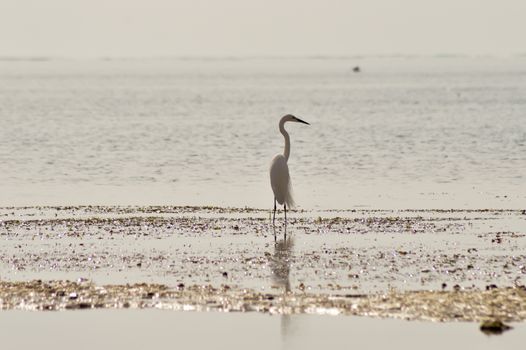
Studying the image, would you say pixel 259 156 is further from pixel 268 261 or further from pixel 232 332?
pixel 232 332

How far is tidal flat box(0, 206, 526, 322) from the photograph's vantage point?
1379 cm

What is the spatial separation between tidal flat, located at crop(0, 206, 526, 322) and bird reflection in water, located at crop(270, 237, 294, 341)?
0.02 m

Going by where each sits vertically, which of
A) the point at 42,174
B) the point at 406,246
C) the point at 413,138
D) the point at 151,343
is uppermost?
the point at 413,138

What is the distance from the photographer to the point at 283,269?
16.7m

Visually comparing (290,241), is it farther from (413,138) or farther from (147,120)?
(147,120)

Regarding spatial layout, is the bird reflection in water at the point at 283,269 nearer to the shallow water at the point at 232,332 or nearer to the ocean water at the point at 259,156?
the shallow water at the point at 232,332

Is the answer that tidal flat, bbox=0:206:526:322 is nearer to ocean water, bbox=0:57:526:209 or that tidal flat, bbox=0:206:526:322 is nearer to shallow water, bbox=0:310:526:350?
shallow water, bbox=0:310:526:350

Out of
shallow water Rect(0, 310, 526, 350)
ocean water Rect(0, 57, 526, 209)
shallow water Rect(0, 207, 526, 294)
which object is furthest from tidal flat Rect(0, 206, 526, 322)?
ocean water Rect(0, 57, 526, 209)

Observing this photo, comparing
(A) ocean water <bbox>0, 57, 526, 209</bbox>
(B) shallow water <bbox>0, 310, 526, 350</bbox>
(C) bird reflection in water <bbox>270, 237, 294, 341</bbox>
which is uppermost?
(A) ocean water <bbox>0, 57, 526, 209</bbox>

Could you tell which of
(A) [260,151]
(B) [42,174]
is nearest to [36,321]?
(B) [42,174]

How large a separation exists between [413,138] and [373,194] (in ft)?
85.6

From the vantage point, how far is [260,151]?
1847 inches

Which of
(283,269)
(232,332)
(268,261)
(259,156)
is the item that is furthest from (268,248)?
(259,156)

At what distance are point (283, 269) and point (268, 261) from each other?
0.77 meters
